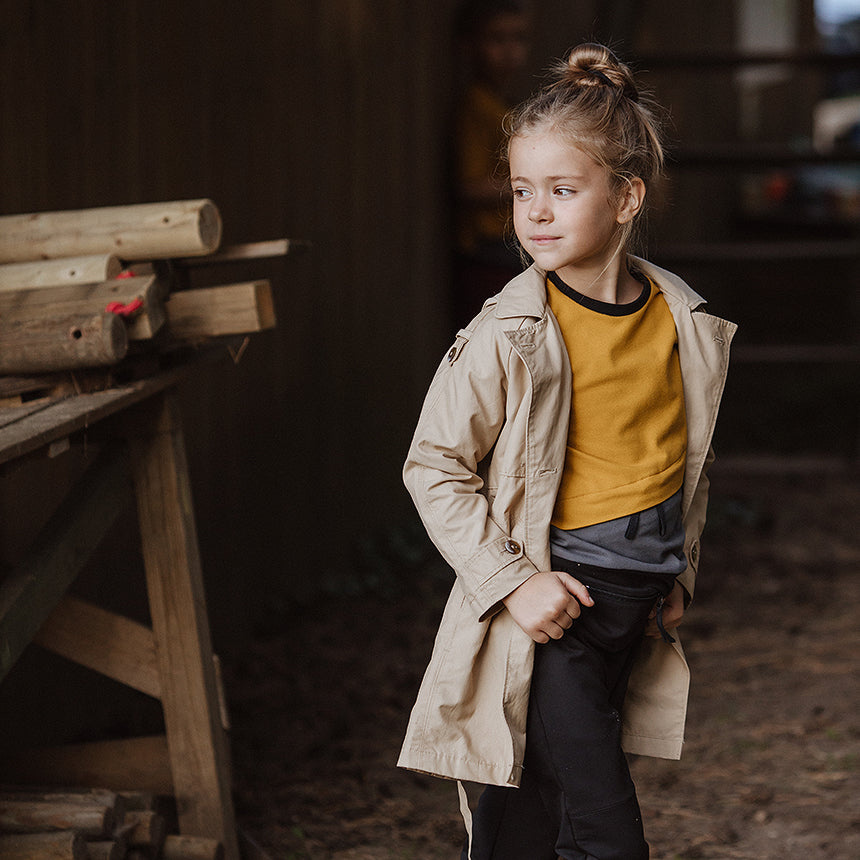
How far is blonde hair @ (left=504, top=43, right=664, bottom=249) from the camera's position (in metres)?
1.93

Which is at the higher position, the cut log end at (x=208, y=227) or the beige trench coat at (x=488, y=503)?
the cut log end at (x=208, y=227)

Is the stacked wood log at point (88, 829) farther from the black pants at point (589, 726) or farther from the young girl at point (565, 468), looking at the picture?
the black pants at point (589, 726)

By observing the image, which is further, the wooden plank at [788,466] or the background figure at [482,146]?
the wooden plank at [788,466]

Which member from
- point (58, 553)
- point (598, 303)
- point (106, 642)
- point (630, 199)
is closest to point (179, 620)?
point (106, 642)

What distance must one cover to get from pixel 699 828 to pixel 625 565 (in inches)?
53.9

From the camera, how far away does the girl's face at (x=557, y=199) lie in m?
1.93

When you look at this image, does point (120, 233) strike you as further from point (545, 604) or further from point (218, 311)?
point (545, 604)

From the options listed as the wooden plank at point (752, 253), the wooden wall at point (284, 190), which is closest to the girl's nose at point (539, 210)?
the wooden wall at point (284, 190)

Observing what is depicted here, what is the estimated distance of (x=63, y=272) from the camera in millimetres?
2316

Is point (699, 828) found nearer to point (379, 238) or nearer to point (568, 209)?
point (568, 209)

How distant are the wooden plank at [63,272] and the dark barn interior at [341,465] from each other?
14.0 inches

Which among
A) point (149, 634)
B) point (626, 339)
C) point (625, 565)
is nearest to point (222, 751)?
point (149, 634)

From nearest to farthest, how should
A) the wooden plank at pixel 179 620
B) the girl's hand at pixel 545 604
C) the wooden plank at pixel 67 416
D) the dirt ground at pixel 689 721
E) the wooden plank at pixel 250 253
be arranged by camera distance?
the wooden plank at pixel 67 416
the girl's hand at pixel 545 604
the wooden plank at pixel 250 253
the wooden plank at pixel 179 620
the dirt ground at pixel 689 721

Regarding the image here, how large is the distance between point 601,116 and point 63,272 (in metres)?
1.06
